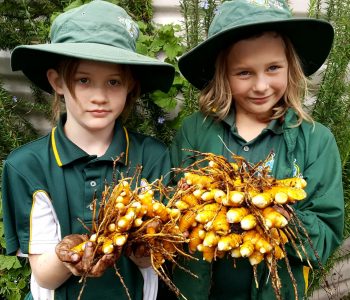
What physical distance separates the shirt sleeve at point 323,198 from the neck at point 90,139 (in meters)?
0.81

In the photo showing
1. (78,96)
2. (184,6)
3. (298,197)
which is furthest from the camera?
(184,6)

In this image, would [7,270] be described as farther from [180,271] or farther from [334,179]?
[334,179]

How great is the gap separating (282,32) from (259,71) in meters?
0.22

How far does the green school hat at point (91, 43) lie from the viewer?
56.6 inches

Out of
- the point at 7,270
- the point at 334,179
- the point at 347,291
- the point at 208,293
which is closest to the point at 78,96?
the point at 208,293

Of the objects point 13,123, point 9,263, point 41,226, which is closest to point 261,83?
point 41,226

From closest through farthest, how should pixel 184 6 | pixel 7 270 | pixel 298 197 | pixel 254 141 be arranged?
pixel 298 197 → pixel 254 141 → pixel 184 6 → pixel 7 270

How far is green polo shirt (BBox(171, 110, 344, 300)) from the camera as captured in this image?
158 cm

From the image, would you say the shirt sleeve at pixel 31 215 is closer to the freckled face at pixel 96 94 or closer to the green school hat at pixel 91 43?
the freckled face at pixel 96 94

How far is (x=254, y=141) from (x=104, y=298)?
870mm

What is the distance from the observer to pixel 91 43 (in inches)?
59.3

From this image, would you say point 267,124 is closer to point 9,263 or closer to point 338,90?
point 338,90

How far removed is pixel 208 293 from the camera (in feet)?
5.35

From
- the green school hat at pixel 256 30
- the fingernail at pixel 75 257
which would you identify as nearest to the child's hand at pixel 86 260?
the fingernail at pixel 75 257
